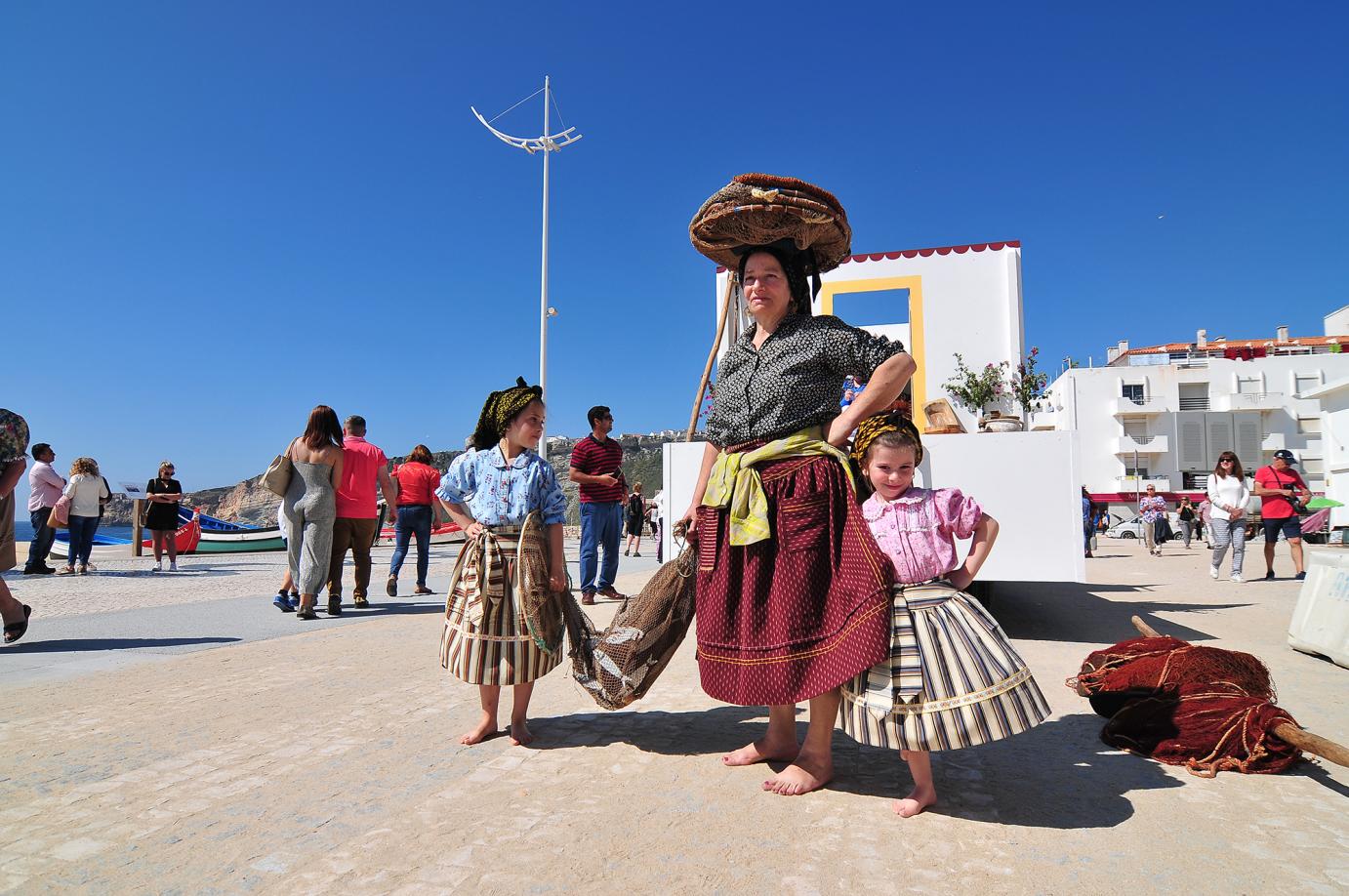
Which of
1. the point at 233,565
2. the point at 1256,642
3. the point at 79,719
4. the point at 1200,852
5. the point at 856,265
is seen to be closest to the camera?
the point at 1200,852

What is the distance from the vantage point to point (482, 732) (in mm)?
3068

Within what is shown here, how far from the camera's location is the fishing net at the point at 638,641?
9.65 feet

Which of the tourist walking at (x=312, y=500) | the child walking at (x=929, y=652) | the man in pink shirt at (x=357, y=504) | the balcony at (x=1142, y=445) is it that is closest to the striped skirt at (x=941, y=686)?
the child walking at (x=929, y=652)

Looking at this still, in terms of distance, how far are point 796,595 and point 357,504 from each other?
19.6 ft

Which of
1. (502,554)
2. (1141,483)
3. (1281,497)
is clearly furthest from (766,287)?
(1141,483)

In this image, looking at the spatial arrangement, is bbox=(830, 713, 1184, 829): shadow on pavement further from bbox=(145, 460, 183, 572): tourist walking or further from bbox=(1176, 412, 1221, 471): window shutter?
bbox=(1176, 412, 1221, 471): window shutter

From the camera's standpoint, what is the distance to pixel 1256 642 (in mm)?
5449

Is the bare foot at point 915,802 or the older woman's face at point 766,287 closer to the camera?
the bare foot at point 915,802

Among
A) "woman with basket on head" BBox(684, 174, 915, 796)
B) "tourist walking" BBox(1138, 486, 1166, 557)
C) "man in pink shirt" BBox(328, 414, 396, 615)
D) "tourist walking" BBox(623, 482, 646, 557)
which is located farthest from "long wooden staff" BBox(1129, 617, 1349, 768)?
"tourist walking" BBox(1138, 486, 1166, 557)

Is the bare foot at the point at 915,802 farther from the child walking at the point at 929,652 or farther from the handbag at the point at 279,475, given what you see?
the handbag at the point at 279,475

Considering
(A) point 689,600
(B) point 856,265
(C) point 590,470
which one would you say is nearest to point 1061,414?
(B) point 856,265

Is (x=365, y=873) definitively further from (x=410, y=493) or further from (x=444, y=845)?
(x=410, y=493)

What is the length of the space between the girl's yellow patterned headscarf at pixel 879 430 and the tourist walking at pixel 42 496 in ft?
37.6

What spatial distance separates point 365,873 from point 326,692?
2271 mm
